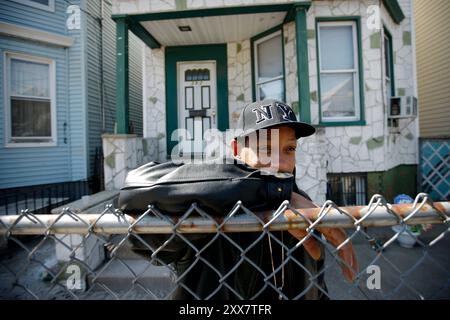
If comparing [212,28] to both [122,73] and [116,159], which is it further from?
[116,159]

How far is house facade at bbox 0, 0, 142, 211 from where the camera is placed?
6.68 metres

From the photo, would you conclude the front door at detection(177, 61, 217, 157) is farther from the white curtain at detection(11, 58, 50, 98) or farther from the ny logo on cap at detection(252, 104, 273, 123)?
the ny logo on cap at detection(252, 104, 273, 123)

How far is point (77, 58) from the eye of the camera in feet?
24.8

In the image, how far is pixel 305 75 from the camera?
15.8 feet

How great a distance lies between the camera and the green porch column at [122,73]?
510cm

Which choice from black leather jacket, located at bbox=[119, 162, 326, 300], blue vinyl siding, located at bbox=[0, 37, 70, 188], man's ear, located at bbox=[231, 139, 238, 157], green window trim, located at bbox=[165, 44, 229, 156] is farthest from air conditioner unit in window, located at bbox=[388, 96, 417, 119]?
blue vinyl siding, located at bbox=[0, 37, 70, 188]

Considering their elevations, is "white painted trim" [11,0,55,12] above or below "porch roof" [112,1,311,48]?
above

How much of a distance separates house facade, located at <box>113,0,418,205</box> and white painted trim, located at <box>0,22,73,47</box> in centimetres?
257

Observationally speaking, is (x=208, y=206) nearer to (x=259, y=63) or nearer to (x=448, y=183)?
(x=259, y=63)

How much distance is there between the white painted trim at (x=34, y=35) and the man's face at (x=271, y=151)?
26.8 ft

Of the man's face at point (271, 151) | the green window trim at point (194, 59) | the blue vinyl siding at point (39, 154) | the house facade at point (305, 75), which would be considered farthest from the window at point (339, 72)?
the blue vinyl siding at point (39, 154)

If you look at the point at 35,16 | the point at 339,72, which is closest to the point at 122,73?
the point at 35,16
